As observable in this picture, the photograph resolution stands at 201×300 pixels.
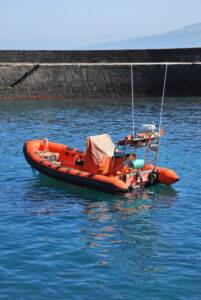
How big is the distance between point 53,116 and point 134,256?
2025cm

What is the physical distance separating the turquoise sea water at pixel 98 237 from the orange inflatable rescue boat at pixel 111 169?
0.30 meters

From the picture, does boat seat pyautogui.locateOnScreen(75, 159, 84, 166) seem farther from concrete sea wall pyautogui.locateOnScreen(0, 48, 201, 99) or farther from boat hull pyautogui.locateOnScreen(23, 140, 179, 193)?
concrete sea wall pyautogui.locateOnScreen(0, 48, 201, 99)

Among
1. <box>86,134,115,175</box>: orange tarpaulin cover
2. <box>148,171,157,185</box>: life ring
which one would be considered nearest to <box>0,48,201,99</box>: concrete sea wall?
<box>86,134,115,175</box>: orange tarpaulin cover

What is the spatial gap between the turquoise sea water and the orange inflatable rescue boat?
0.97 ft

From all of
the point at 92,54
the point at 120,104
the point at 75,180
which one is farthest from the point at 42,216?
the point at 92,54

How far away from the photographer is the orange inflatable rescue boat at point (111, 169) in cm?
1496

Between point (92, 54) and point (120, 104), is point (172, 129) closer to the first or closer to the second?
point (120, 104)

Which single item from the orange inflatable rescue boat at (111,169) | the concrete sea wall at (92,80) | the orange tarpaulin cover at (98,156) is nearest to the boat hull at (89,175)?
the orange inflatable rescue boat at (111,169)

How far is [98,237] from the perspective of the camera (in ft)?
38.9

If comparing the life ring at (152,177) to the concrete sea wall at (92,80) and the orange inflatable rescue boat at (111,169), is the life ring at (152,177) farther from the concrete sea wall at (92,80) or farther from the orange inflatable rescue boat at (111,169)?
the concrete sea wall at (92,80)

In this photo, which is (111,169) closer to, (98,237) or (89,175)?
Answer: (89,175)

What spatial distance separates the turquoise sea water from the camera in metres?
9.57

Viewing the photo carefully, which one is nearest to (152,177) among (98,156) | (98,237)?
(98,156)

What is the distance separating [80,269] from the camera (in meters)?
10.2
